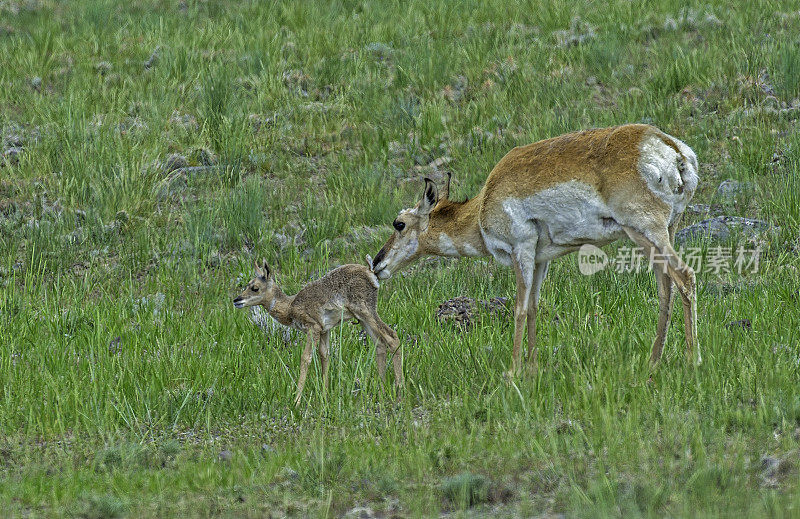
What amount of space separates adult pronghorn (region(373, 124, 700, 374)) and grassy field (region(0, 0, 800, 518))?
1.79 ft

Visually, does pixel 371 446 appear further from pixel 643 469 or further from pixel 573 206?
pixel 573 206

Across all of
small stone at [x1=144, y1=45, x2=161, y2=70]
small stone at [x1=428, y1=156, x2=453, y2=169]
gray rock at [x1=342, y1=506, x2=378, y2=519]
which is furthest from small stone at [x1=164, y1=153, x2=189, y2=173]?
gray rock at [x1=342, y1=506, x2=378, y2=519]

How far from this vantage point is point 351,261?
11781 mm

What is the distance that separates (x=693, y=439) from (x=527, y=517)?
1181 mm

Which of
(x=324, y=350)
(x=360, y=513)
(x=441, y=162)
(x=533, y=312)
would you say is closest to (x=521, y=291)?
(x=533, y=312)

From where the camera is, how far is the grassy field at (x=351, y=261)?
571cm

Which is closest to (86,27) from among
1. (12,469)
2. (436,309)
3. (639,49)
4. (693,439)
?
(639,49)

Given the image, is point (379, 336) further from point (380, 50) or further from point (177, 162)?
point (380, 50)

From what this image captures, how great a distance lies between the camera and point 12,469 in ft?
21.2

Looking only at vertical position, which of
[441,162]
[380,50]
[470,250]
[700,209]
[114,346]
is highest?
[380,50]

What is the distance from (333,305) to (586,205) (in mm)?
2034

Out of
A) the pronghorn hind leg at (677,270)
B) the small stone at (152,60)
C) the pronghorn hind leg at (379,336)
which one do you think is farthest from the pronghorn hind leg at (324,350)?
the small stone at (152,60)

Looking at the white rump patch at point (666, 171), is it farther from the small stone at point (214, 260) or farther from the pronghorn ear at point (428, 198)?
the small stone at point (214, 260)

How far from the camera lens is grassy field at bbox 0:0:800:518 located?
571cm
